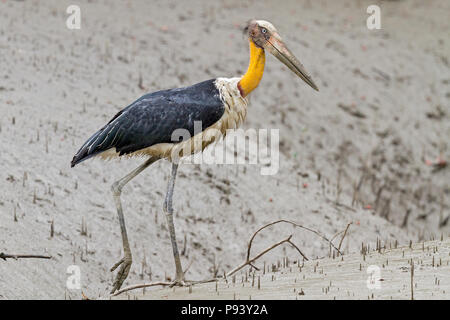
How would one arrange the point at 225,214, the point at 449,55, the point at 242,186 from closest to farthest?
the point at 225,214 < the point at 242,186 < the point at 449,55

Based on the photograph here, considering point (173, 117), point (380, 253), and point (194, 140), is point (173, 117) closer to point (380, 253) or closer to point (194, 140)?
point (194, 140)

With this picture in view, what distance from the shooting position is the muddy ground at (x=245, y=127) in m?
8.37

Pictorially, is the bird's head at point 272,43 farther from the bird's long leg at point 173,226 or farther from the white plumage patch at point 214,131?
the bird's long leg at point 173,226

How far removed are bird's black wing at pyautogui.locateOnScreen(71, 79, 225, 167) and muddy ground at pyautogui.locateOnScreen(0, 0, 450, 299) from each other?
165 cm

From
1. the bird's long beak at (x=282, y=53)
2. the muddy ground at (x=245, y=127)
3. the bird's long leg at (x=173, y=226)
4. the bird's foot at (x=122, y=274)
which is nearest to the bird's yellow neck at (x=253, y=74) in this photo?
the bird's long beak at (x=282, y=53)

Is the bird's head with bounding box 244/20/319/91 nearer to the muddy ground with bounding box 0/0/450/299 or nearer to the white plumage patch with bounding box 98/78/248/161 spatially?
the white plumage patch with bounding box 98/78/248/161

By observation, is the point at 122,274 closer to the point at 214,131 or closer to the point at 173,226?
the point at 173,226

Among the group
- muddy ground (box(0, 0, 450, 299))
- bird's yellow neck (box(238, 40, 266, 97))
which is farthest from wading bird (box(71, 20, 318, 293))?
muddy ground (box(0, 0, 450, 299))

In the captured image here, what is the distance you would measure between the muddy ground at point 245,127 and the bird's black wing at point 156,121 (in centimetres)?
165

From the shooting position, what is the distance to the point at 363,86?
582 inches

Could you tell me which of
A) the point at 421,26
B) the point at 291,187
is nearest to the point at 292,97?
the point at 291,187

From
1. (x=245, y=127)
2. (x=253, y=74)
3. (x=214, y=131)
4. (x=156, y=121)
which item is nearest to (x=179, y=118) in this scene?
(x=156, y=121)
